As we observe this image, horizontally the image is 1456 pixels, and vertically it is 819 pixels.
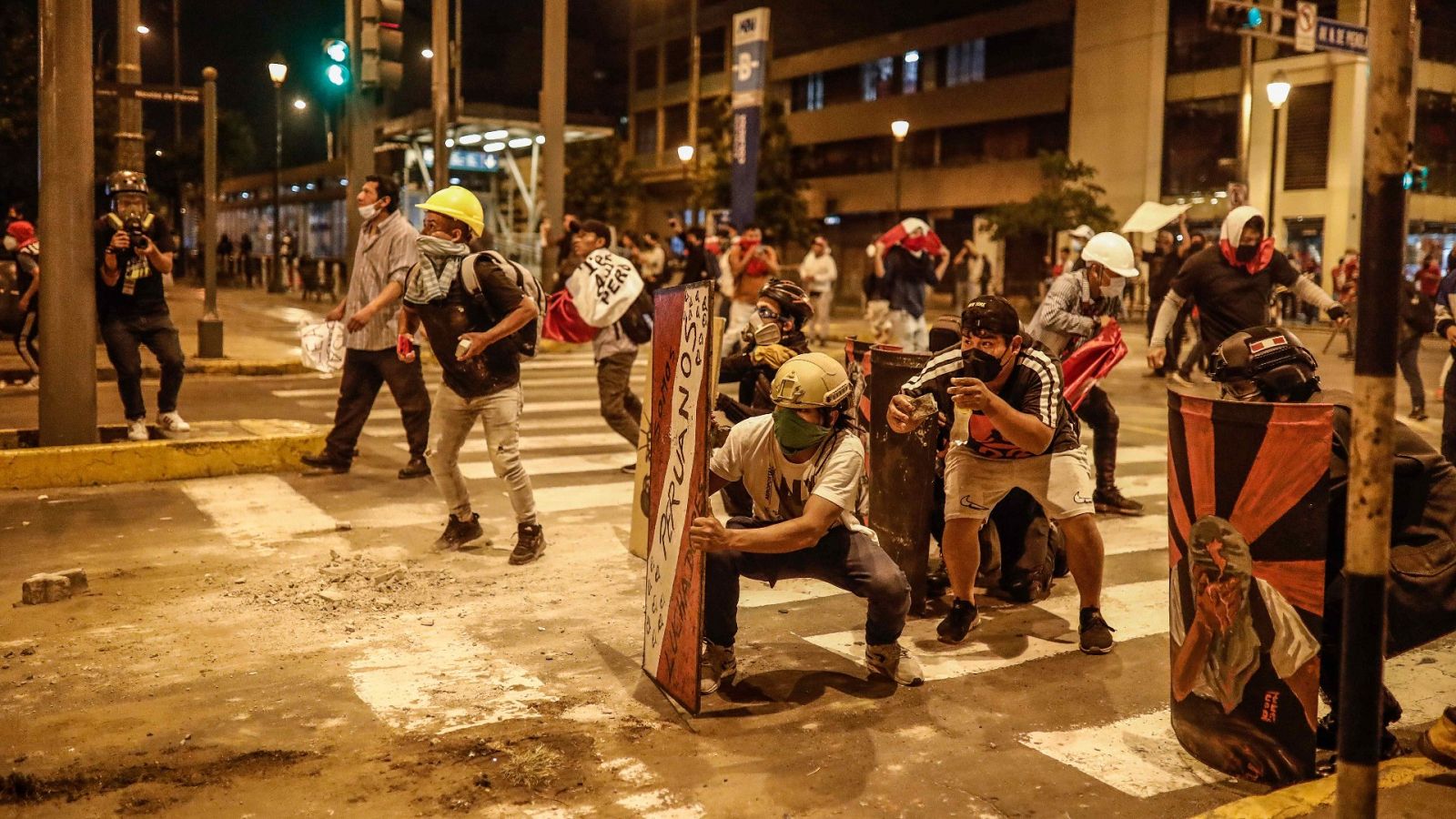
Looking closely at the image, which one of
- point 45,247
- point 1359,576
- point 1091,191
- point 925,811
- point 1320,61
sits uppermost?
point 1320,61

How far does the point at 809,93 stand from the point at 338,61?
4481cm

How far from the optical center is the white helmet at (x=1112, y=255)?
732 centimetres

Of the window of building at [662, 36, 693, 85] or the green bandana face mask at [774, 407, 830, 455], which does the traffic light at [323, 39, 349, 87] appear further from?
the window of building at [662, 36, 693, 85]

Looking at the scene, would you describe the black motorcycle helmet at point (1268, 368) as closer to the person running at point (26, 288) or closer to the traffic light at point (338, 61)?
the person running at point (26, 288)

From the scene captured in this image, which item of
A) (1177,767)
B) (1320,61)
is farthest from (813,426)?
(1320,61)

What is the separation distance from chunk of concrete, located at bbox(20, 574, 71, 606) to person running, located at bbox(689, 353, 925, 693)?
10.2 ft

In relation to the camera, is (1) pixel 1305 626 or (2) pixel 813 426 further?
(2) pixel 813 426

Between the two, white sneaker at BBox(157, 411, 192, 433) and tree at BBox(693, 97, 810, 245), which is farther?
tree at BBox(693, 97, 810, 245)

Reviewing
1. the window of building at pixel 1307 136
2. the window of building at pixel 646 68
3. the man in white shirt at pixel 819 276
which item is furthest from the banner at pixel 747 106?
the window of building at pixel 646 68

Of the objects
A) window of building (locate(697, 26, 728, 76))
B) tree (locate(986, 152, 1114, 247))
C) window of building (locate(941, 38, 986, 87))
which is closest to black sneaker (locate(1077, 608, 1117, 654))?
tree (locate(986, 152, 1114, 247))

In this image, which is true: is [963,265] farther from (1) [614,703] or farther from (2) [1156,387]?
(1) [614,703]

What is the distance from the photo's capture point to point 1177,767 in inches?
171

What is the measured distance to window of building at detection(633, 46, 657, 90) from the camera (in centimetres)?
6944

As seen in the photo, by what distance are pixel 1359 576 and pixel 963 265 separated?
44600mm
